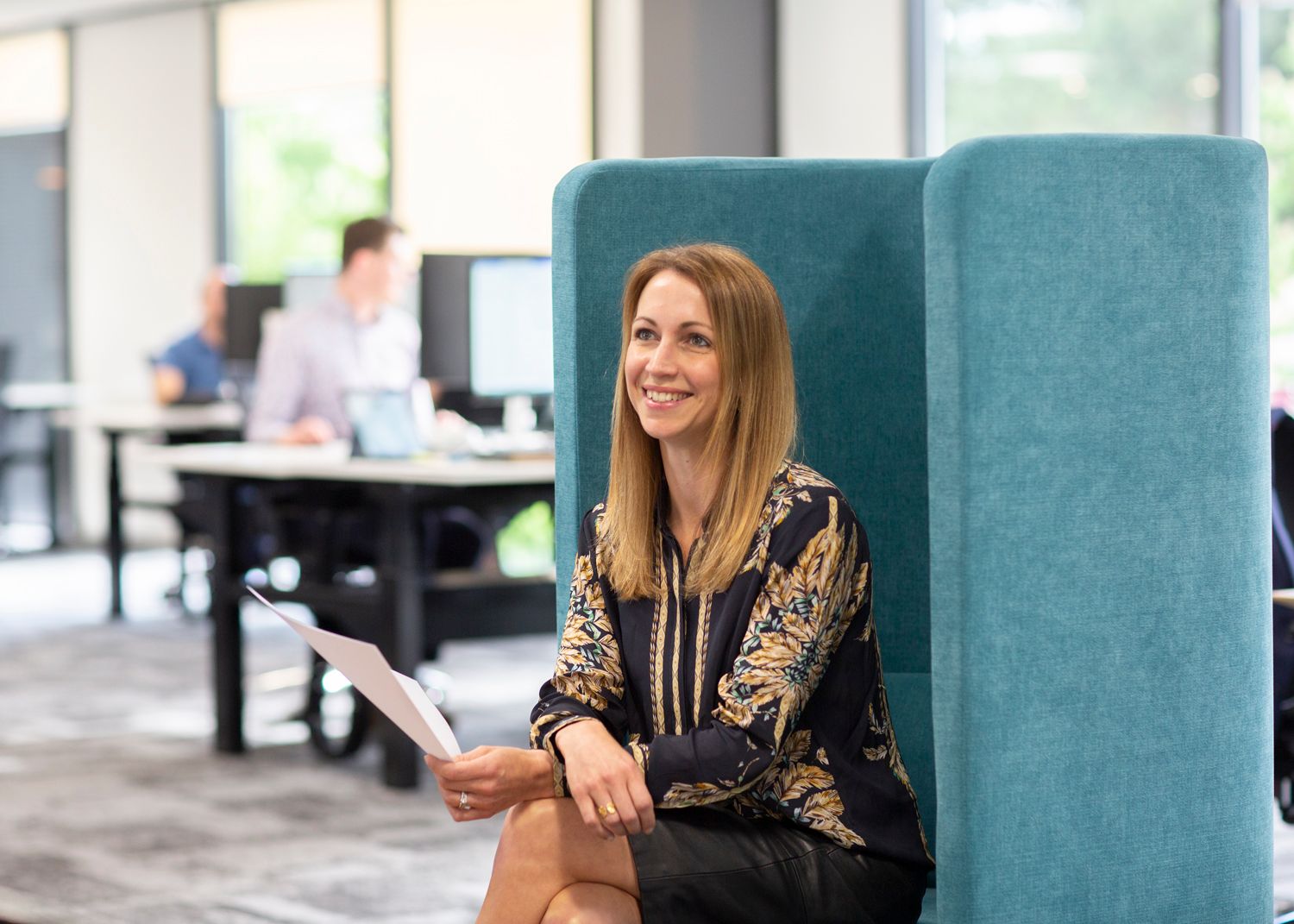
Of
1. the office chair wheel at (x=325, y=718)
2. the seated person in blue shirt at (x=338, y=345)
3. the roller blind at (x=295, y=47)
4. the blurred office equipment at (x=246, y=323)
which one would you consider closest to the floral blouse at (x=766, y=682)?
the office chair wheel at (x=325, y=718)

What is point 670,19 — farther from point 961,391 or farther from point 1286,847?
point 961,391

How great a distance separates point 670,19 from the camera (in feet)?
21.4

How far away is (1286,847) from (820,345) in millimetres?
2055

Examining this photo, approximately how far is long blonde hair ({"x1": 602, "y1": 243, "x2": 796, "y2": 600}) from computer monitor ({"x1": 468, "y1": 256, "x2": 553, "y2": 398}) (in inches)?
104

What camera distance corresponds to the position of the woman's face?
6.11 ft

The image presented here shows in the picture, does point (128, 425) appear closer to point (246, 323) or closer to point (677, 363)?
point (246, 323)

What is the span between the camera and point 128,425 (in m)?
6.46

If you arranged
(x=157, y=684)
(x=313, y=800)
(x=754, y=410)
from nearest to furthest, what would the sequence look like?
(x=754, y=410) < (x=313, y=800) < (x=157, y=684)

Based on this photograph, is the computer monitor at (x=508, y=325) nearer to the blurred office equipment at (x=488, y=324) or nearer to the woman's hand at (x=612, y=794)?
the blurred office equipment at (x=488, y=324)

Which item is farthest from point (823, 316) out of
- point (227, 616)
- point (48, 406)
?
point (48, 406)

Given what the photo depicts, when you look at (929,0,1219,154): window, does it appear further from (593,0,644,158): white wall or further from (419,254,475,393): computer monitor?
(419,254,475,393): computer monitor

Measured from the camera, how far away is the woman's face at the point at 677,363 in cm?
186

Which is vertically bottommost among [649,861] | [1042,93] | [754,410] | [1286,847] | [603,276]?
[1286,847]

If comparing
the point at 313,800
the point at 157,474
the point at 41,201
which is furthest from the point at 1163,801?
the point at 41,201
